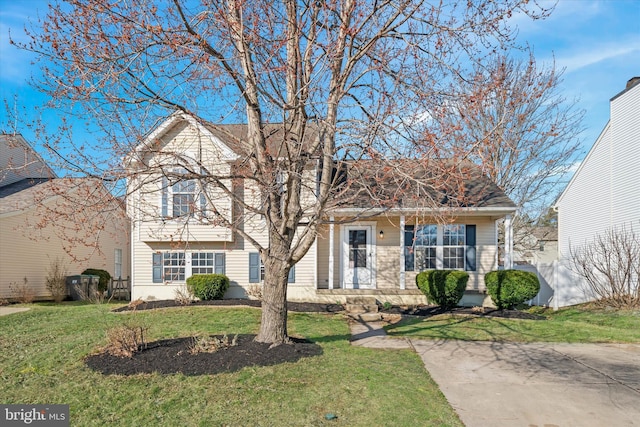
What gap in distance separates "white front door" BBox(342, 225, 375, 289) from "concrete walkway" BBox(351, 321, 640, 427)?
5688mm

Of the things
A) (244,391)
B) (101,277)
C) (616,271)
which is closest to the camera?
(244,391)

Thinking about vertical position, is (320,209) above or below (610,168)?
below

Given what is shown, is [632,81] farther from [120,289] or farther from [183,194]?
[120,289]

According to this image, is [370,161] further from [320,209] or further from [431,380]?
[431,380]

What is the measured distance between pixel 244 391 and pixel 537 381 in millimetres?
3945

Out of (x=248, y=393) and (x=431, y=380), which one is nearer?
(x=248, y=393)

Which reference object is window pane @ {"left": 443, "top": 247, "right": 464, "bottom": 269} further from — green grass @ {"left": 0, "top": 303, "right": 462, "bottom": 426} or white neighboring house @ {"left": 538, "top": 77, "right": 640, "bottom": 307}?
green grass @ {"left": 0, "top": 303, "right": 462, "bottom": 426}

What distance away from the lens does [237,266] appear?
1520 centimetres

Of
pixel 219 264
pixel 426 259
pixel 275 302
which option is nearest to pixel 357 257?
pixel 426 259

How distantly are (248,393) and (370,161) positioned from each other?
3.37 metres

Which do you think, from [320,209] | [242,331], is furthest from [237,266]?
[320,209]

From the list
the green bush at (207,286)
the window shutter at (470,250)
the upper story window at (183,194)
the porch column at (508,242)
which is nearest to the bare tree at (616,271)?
the porch column at (508,242)

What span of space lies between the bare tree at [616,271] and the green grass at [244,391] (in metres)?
10.1

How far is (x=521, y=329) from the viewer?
10461 millimetres
